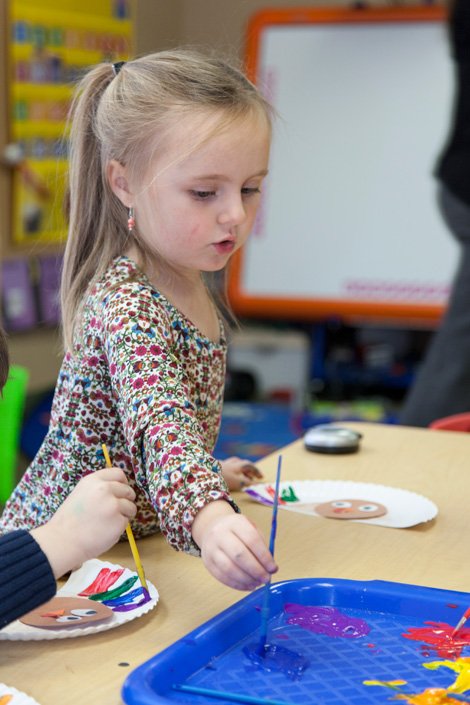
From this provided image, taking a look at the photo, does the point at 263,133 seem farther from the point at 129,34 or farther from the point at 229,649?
the point at 129,34

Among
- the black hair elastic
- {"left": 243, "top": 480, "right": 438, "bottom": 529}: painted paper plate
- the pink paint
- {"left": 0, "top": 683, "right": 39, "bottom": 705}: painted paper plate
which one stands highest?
the black hair elastic

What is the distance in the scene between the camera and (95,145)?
36.4 inches

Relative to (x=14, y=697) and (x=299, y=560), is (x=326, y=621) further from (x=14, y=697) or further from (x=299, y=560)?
(x=14, y=697)

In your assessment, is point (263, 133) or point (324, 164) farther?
point (324, 164)

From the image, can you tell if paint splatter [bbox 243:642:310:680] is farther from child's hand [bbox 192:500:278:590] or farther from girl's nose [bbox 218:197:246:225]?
girl's nose [bbox 218:197:246:225]

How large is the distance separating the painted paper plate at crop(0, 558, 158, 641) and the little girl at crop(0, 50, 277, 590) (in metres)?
0.07

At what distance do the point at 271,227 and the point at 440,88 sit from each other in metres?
0.77

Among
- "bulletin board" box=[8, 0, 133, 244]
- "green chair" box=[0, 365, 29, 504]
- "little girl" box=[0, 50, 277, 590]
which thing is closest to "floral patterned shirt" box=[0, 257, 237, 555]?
"little girl" box=[0, 50, 277, 590]

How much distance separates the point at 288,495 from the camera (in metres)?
0.98

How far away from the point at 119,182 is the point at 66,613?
434mm

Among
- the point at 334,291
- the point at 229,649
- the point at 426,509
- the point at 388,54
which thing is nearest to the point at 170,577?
the point at 229,649

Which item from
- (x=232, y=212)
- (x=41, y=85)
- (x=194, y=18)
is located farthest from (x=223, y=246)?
(x=194, y=18)

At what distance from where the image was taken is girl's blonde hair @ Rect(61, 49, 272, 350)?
Answer: 846mm

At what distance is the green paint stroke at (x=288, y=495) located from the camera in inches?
38.1
